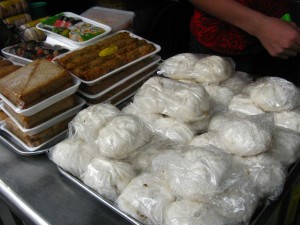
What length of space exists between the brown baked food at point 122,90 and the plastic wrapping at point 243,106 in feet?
1.56

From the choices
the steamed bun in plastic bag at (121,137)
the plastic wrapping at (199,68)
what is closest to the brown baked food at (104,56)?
the plastic wrapping at (199,68)

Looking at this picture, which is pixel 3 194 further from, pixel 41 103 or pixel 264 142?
pixel 264 142

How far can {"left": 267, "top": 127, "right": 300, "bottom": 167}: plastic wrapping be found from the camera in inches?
36.2

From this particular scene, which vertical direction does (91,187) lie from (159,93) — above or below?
below

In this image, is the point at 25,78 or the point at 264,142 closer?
the point at 264,142

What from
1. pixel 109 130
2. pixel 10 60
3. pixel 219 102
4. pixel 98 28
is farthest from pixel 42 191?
pixel 98 28

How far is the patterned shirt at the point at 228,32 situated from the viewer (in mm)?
1575

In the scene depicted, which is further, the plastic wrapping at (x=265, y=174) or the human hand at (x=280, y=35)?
the human hand at (x=280, y=35)

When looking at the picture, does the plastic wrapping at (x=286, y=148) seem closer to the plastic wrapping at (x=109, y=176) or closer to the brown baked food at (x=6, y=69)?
the plastic wrapping at (x=109, y=176)

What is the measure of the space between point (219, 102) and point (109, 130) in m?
0.44

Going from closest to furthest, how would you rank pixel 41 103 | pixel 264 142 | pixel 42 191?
pixel 264 142 → pixel 42 191 → pixel 41 103

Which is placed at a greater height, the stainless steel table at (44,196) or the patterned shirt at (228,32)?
the patterned shirt at (228,32)

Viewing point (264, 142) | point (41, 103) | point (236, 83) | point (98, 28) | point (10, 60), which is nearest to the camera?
point (264, 142)

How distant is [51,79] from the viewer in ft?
3.76
